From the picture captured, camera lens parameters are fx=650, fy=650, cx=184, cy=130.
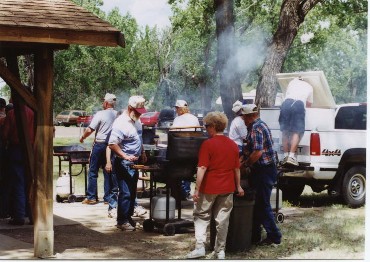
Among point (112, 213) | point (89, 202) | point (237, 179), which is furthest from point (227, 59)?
point (237, 179)

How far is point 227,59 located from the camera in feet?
48.8

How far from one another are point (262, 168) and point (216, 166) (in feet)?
3.38

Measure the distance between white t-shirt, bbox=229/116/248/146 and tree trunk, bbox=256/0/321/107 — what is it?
4693 millimetres

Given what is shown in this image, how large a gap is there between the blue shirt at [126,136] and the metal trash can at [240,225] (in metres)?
1.59

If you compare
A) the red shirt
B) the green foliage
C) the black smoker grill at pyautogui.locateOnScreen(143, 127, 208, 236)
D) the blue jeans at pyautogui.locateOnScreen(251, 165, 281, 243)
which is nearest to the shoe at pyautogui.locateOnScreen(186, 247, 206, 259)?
the red shirt

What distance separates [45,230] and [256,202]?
2.44 metres

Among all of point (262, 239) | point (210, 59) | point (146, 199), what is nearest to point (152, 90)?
point (210, 59)

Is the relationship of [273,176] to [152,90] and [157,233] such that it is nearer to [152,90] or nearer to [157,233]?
[157,233]

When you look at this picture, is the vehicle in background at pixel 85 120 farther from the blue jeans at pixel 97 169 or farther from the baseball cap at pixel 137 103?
the baseball cap at pixel 137 103

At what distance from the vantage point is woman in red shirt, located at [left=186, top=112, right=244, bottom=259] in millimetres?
6699

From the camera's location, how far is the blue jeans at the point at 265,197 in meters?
7.58

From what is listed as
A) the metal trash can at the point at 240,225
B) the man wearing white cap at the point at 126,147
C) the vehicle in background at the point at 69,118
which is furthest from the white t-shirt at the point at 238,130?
the vehicle in background at the point at 69,118

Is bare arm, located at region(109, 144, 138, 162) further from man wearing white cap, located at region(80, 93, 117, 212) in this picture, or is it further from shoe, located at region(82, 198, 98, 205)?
shoe, located at region(82, 198, 98, 205)

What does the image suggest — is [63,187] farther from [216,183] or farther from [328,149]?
[216,183]
